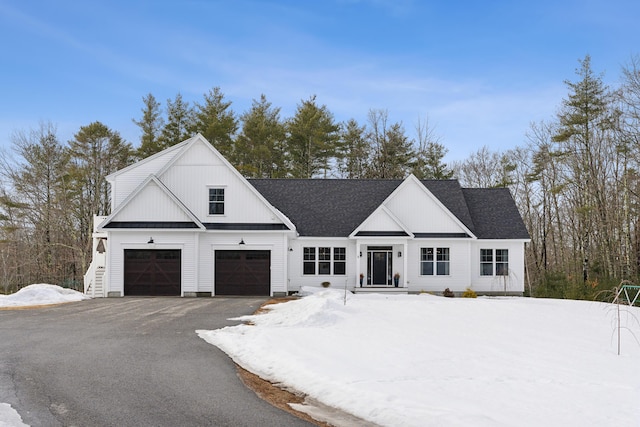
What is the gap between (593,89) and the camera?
3378 cm

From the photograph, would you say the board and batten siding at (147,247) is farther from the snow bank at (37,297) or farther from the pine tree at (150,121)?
the pine tree at (150,121)

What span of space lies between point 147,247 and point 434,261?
13819 millimetres

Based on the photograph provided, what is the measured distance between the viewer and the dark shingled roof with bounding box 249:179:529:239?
92.3ft

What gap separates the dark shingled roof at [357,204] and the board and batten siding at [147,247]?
18.7ft

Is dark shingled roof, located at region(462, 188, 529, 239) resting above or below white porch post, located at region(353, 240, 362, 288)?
above

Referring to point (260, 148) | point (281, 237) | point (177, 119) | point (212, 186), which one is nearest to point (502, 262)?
point (281, 237)

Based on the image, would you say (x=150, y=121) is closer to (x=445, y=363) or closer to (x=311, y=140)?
(x=311, y=140)

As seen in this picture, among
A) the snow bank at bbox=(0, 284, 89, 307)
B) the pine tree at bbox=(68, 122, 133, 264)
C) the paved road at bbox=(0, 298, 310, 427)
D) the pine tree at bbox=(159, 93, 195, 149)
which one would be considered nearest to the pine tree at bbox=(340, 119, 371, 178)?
the pine tree at bbox=(159, 93, 195, 149)

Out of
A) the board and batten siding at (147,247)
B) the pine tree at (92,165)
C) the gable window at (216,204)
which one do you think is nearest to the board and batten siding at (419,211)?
the gable window at (216,204)

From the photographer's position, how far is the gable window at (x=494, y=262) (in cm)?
2805

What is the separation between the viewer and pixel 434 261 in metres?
27.6

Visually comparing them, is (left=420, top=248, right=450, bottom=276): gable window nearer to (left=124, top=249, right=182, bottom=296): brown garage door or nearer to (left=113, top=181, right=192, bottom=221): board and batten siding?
(left=113, top=181, right=192, bottom=221): board and batten siding

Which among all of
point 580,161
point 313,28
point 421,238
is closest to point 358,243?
point 421,238

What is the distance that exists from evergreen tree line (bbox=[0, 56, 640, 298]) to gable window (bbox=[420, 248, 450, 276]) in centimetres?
594
